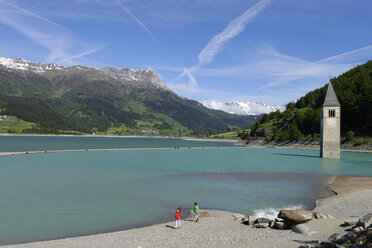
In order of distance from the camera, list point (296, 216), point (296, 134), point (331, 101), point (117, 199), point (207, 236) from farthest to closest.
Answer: point (296, 134), point (331, 101), point (117, 199), point (296, 216), point (207, 236)

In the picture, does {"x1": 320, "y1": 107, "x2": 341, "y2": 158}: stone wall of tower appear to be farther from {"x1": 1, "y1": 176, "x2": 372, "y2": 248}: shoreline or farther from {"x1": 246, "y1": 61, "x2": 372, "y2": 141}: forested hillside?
{"x1": 1, "y1": 176, "x2": 372, "y2": 248}: shoreline

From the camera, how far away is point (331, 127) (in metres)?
104

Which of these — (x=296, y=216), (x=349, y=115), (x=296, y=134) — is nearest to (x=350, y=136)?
(x=349, y=115)

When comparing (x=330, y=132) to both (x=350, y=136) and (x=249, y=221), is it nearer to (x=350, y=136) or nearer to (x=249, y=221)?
(x=350, y=136)

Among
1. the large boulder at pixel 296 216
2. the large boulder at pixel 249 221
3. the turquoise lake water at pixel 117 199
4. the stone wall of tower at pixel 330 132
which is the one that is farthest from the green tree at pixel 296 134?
the large boulder at pixel 296 216

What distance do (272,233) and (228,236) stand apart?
3.13m

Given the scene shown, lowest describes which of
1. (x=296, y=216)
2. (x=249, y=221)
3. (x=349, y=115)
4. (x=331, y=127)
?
(x=249, y=221)

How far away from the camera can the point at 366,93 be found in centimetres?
15338

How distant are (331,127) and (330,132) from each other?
1741 mm

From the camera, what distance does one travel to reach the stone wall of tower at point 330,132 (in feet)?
342

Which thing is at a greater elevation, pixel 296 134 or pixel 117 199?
pixel 296 134

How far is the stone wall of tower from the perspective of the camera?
104250mm

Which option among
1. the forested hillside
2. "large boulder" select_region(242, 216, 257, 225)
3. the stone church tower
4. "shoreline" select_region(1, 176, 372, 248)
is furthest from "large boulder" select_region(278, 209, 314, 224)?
the forested hillside

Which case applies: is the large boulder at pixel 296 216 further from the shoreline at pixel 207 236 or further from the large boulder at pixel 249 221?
the large boulder at pixel 249 221
